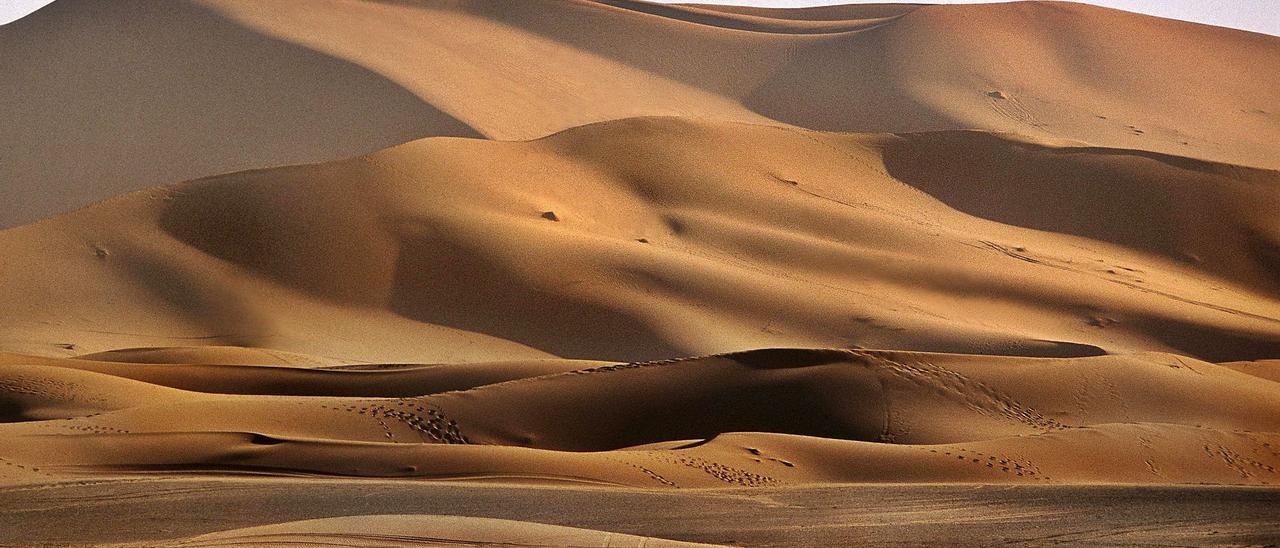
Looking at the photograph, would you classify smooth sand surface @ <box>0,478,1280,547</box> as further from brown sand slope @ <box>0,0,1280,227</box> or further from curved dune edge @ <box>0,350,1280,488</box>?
brown sand slope @ <box>0,0,1280,227</box>

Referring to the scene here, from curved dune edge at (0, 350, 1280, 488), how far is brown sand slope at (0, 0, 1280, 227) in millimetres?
25846

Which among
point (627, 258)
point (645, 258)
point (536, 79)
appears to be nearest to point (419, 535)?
point (627, 258)

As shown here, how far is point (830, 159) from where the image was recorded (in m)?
33.8

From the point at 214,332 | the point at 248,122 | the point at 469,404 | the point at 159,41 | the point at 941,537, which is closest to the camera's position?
the point at 941,537

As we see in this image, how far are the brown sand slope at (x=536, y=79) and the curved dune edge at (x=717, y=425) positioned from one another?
2585 centimetres

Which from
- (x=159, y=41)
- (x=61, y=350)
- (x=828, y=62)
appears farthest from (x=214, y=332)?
(x=828, y=62)

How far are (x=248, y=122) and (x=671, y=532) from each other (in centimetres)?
3615

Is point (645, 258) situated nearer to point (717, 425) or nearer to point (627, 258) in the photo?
point (627, 258)

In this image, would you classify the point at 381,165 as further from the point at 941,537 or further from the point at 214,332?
the point at 941,537

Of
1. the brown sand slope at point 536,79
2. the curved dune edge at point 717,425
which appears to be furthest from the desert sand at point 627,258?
the brown sand slope at point 536,79

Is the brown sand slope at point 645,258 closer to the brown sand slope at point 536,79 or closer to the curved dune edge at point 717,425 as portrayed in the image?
the curved dune edge at point 717,425

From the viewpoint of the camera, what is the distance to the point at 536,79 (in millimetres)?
46938

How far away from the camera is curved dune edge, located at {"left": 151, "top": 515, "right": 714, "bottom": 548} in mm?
6824

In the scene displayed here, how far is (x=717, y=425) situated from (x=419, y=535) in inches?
267
